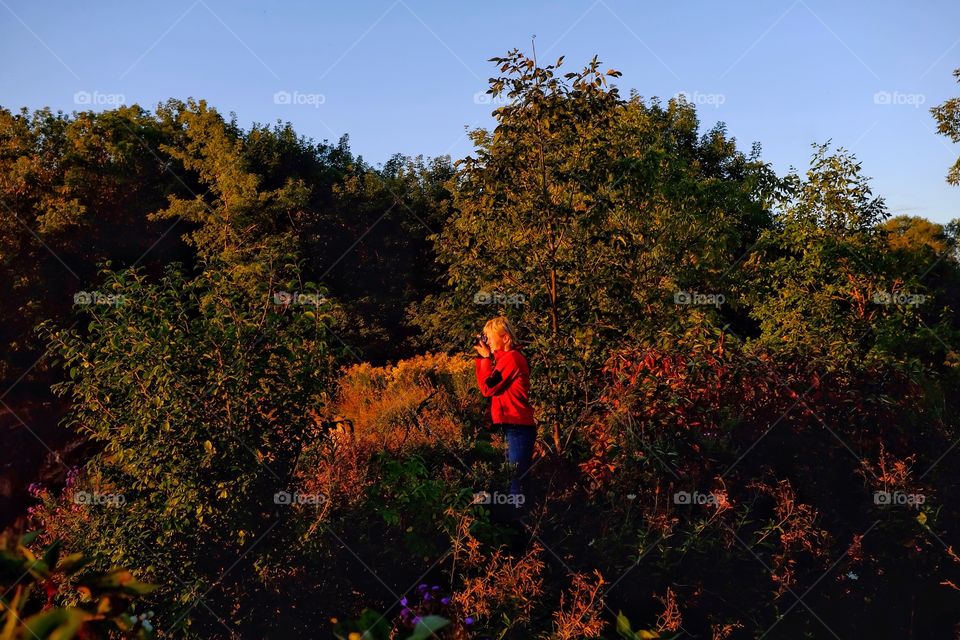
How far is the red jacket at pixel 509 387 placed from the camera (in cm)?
756

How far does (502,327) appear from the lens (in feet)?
25.1

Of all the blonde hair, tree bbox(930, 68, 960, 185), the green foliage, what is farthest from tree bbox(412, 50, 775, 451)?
tree bbox(930, 68, 960, 185)

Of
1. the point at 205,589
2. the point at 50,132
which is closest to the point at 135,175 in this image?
the point at 50,132

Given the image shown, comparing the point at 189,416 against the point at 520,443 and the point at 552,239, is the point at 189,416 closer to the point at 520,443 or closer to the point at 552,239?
the point at 520,443

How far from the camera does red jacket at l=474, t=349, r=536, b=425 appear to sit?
7.56m

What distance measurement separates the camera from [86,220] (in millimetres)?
23562

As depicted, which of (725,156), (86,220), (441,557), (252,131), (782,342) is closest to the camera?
(441,557)

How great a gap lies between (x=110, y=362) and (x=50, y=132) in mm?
23291

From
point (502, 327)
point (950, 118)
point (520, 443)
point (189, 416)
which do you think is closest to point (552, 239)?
point (502, 327)

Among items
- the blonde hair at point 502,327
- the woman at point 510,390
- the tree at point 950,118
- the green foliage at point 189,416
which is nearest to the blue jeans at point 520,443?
the woman at point 510,390

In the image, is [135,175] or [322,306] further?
[135,175]

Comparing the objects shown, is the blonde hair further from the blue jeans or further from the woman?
the blue jeans

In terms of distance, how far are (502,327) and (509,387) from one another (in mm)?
537

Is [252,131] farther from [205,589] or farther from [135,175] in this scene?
[205,589]
